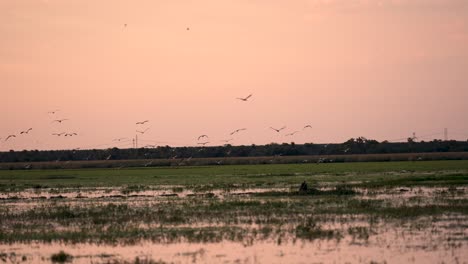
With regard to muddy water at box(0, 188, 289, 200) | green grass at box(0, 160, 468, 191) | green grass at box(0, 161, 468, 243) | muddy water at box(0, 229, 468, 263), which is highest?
green grass at box(0, 160, 468, 191)

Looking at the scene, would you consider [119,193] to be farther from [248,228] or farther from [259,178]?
[248,228]

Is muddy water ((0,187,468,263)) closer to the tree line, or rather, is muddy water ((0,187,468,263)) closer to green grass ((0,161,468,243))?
green grass ((0,161,468,243))

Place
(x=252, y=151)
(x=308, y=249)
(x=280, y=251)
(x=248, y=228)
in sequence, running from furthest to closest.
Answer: (x=252, y=151)
(x=248, y=228)
(x=308, y=249)
(x=280, y=251)

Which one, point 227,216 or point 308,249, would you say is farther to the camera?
point 227,216

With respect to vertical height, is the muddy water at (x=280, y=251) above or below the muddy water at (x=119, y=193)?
below

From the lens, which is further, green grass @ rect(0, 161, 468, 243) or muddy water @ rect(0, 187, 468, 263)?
green grass @ rect(0, 161, 468, 243)

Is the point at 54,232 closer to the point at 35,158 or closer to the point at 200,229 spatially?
the point at 200,229

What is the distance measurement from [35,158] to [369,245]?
151 m

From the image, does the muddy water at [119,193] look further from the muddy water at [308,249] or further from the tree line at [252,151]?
the tree line at [252,151]

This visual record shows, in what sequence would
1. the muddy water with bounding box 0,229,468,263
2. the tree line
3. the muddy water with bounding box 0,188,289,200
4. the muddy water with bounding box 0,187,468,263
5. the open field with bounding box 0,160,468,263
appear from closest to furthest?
the muddy water with bounding box 0,229,468,263 → the muddy water with bounding box 0,187,468,263 → the open field with bounding box 0,160,468,263 → the muddy water with bounding box 0,188,289,200 → the tree line

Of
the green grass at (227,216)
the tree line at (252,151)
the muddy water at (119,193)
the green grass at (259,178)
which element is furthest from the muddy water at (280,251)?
the tree line at (252,151)

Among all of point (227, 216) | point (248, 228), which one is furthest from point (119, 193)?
point (248, 228)

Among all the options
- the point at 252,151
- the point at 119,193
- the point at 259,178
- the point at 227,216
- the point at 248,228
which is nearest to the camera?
the point at 248,228

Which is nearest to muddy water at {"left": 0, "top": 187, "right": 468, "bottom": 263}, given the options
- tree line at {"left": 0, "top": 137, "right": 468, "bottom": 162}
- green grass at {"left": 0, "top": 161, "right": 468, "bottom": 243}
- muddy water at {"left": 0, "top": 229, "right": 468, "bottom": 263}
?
muddy water at {"left": 0, "top": 229, "right": 468, "bottom": 263}
